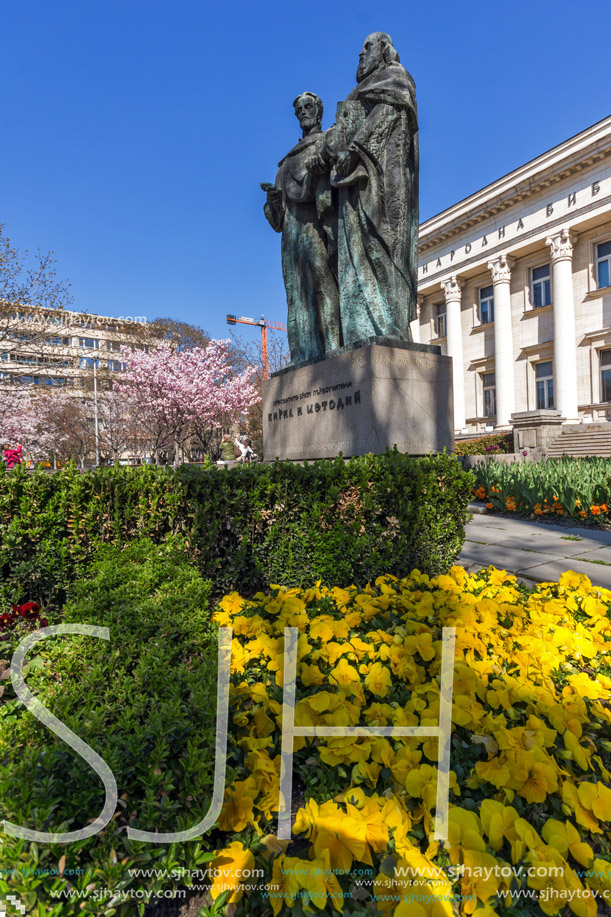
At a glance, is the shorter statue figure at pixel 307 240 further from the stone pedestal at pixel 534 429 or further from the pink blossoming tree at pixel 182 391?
the pink blossoming tree at pixel 182 391

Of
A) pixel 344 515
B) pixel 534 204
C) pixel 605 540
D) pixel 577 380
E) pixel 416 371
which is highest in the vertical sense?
pixel 534 204

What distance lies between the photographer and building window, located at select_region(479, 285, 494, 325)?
28875mm

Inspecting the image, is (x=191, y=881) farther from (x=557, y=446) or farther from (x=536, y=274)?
(x=536, y=274)

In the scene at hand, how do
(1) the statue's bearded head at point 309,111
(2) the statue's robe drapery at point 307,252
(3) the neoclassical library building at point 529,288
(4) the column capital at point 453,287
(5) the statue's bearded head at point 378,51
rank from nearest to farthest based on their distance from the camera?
(5) the statue's bearded head at point 378,51 < (2) the statue's robe drapery at point 307,252 < (1) the statue's bearded head at point 309,111 < (3) the neoclassical library building at point 529,288 < (4) the column capital at point 453,287

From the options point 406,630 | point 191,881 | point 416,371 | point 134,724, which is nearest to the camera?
point 191,881

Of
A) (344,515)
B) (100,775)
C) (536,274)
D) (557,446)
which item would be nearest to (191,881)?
(100,775)

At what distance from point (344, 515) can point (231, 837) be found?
85.6 inches

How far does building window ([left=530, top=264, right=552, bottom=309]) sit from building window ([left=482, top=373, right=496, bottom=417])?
4.79m

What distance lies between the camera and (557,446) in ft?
60.6

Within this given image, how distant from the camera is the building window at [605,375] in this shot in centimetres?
2322

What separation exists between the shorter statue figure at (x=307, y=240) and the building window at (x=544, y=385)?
23151mm

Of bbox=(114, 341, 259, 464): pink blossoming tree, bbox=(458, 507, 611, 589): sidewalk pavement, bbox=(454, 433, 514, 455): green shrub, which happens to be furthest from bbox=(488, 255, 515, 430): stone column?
bbox=(458, 507, 611, 589): sidewalk pavement

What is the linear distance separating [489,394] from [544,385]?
3.54 m
